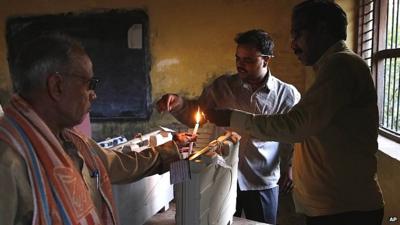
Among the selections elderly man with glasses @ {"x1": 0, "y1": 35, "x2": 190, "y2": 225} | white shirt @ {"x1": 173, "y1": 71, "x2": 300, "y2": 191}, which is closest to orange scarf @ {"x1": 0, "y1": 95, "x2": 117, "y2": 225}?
elderly man with glasses @ {"x1": 0, "y1": 35, "x2": 190, "y2": 225}

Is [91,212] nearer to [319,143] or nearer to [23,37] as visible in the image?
[319,143]

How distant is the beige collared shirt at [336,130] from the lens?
1.29 m

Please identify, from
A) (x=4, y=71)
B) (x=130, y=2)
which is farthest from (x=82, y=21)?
(x=4, y=71)

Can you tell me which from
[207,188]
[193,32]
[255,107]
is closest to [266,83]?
[255,107]

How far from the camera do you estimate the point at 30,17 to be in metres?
3.86

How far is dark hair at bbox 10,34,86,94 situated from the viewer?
0.98 meters

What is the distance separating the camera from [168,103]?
188cm

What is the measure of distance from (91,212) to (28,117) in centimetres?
31

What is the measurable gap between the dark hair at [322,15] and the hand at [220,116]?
1.43 ft

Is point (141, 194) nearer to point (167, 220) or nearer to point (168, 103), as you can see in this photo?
point (167, 220)

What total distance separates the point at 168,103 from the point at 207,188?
0.59 metres

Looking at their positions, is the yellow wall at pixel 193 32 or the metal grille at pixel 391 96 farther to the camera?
the yellow wall at pixel 193 32

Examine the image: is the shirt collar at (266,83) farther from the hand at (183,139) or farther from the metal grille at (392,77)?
the metal grille at (392,77)

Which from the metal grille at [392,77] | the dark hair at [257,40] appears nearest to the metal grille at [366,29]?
the metal grille at [392,77]
